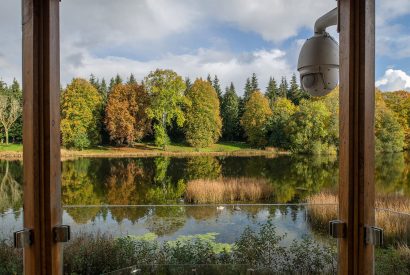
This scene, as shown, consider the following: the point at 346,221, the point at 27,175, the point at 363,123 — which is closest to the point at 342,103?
the point at 363,123

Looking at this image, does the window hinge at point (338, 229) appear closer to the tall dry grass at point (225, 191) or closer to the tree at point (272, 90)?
the tall dry grass at point (225, 191)

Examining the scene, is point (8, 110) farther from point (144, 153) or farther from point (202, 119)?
point (144, 153)

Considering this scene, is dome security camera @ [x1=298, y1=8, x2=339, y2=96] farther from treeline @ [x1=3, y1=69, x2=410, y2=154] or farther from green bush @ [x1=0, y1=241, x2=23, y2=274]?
treeline @ [x1=3, y1=69, x2=410, y2=154]

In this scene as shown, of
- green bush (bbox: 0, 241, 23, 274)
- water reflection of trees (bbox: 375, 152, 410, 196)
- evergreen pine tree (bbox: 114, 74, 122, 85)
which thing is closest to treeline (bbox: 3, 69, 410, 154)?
water reflection of trees (bbox: 375, 152, 410, 196)

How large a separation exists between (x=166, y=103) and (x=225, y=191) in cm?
229

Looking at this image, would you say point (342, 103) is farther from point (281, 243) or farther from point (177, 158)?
point (177, 158)

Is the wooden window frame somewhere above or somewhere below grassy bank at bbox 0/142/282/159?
above

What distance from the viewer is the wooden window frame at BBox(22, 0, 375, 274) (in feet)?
2.94

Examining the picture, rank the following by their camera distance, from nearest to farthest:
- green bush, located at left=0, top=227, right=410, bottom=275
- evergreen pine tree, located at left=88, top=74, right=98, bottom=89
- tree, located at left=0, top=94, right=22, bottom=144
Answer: green bush, located at left=0, top=227, right=410, bottom=275, tree, located at left=0, top=94, right=22, bottom=144, evergreen pine tree, located at left=88, top=74, right=98, bottom=89

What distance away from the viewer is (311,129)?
8102mm

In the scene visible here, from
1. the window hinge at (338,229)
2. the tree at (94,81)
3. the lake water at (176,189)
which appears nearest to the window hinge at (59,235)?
the window hinge at (338,229)

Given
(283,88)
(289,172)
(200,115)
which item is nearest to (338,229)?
(200,115)

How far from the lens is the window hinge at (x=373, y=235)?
2.86ft

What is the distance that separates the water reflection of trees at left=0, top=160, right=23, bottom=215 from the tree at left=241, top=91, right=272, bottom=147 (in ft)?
14.9
